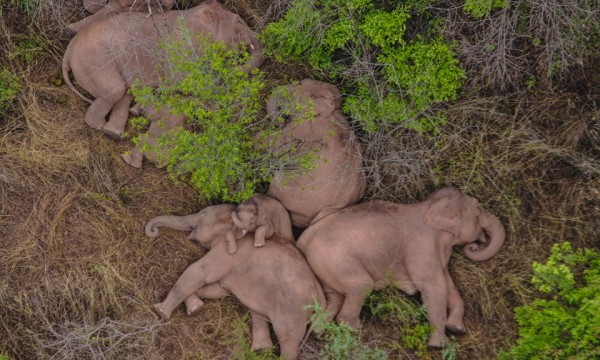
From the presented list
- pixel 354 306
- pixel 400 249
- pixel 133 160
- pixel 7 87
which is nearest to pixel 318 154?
pixel 400 249

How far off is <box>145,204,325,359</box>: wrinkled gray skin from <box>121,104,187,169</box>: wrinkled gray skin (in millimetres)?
673

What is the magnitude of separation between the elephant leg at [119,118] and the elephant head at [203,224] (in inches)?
31.0

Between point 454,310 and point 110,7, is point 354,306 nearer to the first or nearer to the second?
point 454,310

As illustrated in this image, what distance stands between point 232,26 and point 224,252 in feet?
6.01

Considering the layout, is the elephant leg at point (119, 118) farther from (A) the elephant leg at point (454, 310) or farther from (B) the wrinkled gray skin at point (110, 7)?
(A) the elephant leg at point (454, 310)

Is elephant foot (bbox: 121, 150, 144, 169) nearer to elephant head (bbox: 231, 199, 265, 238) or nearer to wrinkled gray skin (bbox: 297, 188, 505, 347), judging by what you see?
elephant head (bbox: 231, 199, 265, 238)

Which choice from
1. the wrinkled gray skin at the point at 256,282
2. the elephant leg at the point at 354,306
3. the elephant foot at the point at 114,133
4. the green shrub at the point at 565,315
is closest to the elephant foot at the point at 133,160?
the elephant foot at the point at 114,133

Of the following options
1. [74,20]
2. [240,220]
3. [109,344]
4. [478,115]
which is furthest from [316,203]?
[74,20]

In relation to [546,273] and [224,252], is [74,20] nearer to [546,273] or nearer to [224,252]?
[224,252]

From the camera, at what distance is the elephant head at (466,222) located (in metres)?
4.46

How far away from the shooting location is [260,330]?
15.1 ft

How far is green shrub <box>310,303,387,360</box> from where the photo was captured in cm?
414

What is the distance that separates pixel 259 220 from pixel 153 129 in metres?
1.18

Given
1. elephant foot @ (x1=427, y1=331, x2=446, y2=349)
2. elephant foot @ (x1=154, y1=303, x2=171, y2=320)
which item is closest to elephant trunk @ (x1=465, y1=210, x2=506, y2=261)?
elephant foot @ (x1=427, y1=331, x2=446, y2=349)
